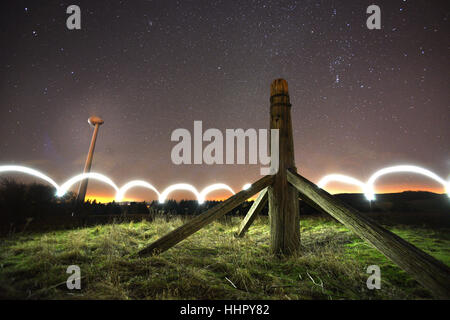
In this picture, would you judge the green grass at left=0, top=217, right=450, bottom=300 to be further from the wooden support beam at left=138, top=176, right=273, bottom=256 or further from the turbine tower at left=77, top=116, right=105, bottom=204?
the turbine tower at left=77, top=116, right=105, bottom=204

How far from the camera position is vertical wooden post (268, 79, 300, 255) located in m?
3.12

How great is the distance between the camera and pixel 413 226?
4961 millimetres

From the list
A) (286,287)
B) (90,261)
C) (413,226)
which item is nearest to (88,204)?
(90,261)

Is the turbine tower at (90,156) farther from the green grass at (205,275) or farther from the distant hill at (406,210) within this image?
the distant hill at (406,210)

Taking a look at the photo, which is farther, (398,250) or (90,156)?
(90,156)

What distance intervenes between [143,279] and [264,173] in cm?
241

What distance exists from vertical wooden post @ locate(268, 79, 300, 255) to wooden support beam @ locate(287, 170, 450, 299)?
0.65 m

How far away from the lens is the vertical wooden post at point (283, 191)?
3.12m

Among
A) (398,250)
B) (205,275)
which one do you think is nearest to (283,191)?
(398,250)

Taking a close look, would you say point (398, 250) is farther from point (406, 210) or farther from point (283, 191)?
point (406, 210)

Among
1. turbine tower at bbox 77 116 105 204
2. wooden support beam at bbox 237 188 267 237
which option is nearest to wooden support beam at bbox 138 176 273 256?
wooden support beam at bbox 237 188 267 237

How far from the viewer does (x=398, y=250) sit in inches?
70.9

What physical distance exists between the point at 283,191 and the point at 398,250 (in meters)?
1.57
